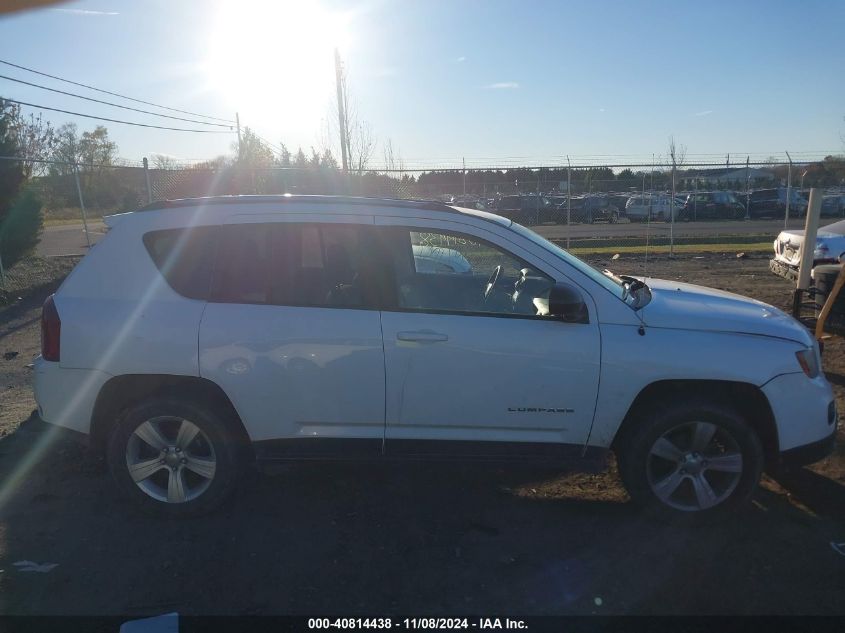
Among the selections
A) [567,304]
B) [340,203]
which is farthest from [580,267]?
[340,203]

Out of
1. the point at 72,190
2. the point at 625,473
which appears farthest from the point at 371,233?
the point at 72,190

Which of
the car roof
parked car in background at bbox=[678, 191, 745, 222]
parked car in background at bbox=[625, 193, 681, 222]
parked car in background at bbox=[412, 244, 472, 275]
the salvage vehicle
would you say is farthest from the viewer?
parked car in background at bbox=[625, 193, 681, 222]

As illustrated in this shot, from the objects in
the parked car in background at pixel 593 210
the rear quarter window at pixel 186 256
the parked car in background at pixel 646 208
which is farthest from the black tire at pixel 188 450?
the parked car in background at pixel 646 208

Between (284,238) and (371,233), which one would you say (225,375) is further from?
(371,233)

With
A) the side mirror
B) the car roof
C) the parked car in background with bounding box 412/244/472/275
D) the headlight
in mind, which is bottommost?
the headlight

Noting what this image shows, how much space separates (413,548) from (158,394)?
5.68 feet

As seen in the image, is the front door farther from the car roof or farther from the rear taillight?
the rear taillight

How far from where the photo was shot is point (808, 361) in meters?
3.82

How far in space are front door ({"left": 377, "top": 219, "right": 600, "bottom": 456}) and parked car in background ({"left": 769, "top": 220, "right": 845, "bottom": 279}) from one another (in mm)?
7402

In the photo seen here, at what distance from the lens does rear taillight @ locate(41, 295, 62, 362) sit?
154 inches

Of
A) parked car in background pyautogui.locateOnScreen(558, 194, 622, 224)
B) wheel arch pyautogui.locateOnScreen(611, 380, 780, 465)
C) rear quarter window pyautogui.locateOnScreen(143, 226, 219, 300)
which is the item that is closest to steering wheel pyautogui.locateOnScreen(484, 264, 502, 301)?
wheel arch pyautogui.locateOnScreen(611, 380, 780, 465)

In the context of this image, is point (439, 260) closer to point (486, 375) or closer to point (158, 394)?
point (486, 375)

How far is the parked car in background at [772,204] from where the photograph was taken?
104 ft

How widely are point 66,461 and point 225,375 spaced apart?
195 cm
